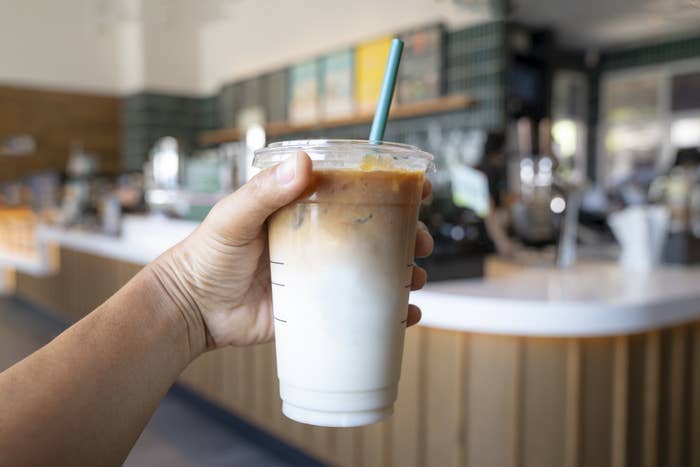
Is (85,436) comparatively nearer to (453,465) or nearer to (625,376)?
(453,465)

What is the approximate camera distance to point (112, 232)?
12.7 feet

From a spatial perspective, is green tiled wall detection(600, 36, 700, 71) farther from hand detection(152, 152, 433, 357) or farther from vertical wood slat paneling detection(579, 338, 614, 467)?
hand detection(152, 152, 433, 357)

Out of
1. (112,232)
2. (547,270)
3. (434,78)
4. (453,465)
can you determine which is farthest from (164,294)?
(434,78)

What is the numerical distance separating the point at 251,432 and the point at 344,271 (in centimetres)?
240

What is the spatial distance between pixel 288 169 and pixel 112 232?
3.58 m

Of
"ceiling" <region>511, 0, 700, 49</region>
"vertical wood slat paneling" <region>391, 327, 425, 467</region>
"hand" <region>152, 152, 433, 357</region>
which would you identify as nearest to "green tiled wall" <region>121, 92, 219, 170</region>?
"ceiling" <region>511, 0, 700, 49</region>

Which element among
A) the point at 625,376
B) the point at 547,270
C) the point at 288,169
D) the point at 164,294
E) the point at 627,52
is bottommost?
the point at 625,376

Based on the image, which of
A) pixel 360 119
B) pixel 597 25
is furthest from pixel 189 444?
pixel 597 25

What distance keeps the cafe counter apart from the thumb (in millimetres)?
794

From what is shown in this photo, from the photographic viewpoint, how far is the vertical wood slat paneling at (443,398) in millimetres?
1698

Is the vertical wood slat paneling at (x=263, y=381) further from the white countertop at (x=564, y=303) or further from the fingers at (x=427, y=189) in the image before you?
the fingers at (x=427, y=189)

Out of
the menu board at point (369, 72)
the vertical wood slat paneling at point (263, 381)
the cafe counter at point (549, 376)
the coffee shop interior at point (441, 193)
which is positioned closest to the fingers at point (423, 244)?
the coffee shop interior at point (441, 193)

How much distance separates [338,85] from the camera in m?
6.62

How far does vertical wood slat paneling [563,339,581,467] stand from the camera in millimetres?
1569
